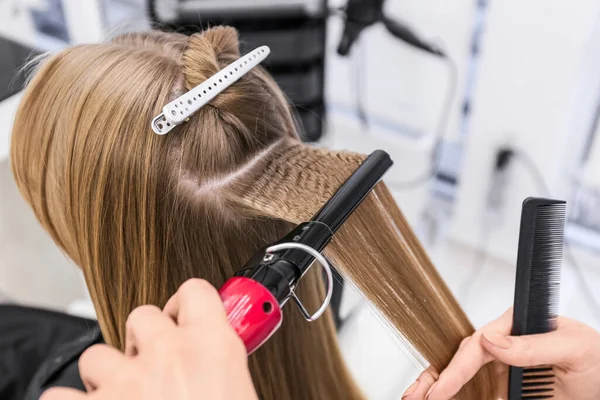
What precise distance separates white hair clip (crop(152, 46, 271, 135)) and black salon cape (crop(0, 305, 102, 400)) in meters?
0.45

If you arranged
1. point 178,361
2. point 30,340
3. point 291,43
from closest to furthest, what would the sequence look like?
1. point 178,361
2. point 30,340
3. point 291,43

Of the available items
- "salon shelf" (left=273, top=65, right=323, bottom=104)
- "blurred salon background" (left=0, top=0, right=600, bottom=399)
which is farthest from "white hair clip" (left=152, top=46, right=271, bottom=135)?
"salon shelf" (left=273, top=65, right=323, bottom=104)

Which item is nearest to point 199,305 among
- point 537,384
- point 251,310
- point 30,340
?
point 251,310

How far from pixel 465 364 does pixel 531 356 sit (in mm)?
71

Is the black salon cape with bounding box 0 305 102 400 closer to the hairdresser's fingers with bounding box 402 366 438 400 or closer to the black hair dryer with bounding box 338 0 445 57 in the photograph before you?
the hairdresser's fingers with bounding box 402 366 438 400

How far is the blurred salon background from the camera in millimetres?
1094

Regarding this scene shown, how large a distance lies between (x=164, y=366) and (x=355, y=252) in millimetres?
276

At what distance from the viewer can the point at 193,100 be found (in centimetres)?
57

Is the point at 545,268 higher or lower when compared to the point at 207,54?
lower

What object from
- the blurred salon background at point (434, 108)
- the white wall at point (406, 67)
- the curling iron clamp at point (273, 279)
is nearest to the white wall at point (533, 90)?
the blurred salon background at point (434, 108)

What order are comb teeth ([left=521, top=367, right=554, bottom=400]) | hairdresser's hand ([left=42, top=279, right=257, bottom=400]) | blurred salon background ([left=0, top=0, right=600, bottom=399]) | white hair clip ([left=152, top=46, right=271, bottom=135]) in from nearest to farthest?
hairdresser's hand ([left=42, top=279, right=257, bottom=400]) < white hair clip ([left=152, top=46, right=271, bottom=135]) < comb teeth ([left=521, top=367, right=554, bottom=400]) < blurred salon background ([left=0, top=0, right=600, bottom=399])

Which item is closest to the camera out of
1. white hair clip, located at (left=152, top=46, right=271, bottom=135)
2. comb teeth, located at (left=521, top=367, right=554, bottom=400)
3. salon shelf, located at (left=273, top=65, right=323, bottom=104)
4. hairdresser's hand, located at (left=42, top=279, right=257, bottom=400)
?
hairdresser's hand, located at (left=42, top=279, right=257, bottom=400)

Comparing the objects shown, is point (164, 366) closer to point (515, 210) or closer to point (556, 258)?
point (556, 258)

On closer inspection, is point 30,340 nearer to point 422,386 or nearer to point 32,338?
point 32,338
